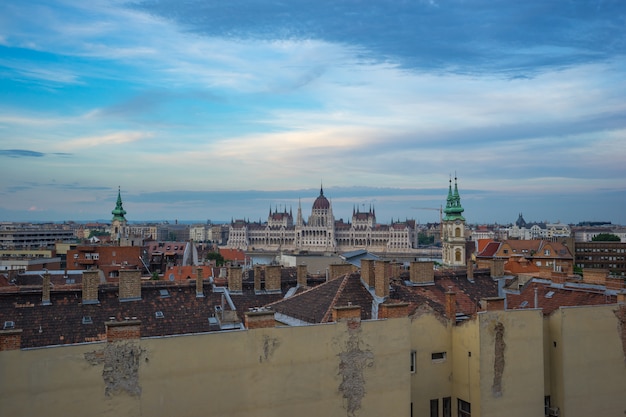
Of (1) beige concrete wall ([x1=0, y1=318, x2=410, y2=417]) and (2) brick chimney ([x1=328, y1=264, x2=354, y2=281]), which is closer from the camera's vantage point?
(1) beige concrete wall ([x1=0, y1=318, x2=410, y2=417])

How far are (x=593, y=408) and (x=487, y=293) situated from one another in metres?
9.54

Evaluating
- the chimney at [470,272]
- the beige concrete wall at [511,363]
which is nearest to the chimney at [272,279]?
the chimney at [470,272]

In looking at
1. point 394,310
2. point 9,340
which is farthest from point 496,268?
point 9,340

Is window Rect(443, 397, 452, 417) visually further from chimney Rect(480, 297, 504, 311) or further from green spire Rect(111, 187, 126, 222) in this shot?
green spire Rect(111, 187, 126, 222)

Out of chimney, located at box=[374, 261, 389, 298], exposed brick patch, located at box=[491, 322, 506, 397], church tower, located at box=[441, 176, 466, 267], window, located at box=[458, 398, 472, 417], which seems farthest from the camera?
church tower, located at box=[441, 176, 466, 267]

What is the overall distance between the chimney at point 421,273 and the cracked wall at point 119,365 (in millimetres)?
15178

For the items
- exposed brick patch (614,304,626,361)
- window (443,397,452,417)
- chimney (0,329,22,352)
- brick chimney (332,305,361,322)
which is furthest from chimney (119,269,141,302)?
exposed brick patch (614,304,626,361)

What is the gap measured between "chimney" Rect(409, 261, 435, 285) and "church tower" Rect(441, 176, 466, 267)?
6510cm

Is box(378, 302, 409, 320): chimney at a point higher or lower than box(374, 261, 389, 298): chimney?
lower

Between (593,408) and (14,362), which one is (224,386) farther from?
(593,408)

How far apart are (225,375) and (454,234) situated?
84.7m

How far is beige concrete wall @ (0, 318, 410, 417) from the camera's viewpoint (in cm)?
1289

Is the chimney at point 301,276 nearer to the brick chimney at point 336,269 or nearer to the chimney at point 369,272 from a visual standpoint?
the brick chimney at point 336,269

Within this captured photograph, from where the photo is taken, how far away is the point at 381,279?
2089 cm
